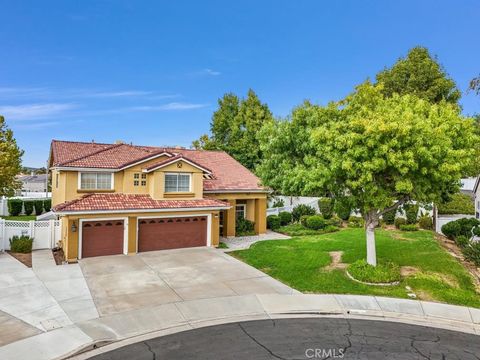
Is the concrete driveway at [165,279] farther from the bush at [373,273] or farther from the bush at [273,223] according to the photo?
the bush at [273,223]

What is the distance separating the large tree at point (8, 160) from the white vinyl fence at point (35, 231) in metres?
8.02

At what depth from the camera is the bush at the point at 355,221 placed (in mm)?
27844

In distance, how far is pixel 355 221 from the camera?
28.5 m

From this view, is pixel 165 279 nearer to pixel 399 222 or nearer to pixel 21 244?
pixel 21 244

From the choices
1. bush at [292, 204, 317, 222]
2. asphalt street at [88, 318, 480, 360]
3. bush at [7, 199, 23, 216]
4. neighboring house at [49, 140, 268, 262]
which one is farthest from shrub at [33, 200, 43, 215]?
asphalt street at [88, 318, 480, 360]

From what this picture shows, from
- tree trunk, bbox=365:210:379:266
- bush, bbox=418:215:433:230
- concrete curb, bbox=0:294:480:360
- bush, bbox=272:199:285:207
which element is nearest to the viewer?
concrete curb, bbox=0:294:480:360

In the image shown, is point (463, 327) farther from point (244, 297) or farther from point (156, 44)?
point (156, 44)

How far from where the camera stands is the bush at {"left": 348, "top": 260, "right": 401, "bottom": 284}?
532 inches

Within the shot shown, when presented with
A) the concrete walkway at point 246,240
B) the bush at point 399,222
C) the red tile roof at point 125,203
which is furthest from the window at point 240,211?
the bush at point 399,222

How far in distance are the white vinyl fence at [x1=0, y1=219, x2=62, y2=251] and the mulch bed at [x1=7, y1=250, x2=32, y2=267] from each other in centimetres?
85

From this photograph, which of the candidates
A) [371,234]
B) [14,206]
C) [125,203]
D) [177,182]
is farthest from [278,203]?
[14,206]

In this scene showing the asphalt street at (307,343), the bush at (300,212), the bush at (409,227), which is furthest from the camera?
the bush at (300,212)

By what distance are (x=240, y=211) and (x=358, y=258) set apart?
33.9ft

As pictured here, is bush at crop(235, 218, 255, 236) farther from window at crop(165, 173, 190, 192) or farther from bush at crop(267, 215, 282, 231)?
window at crop(165, 173, 190, 192)
